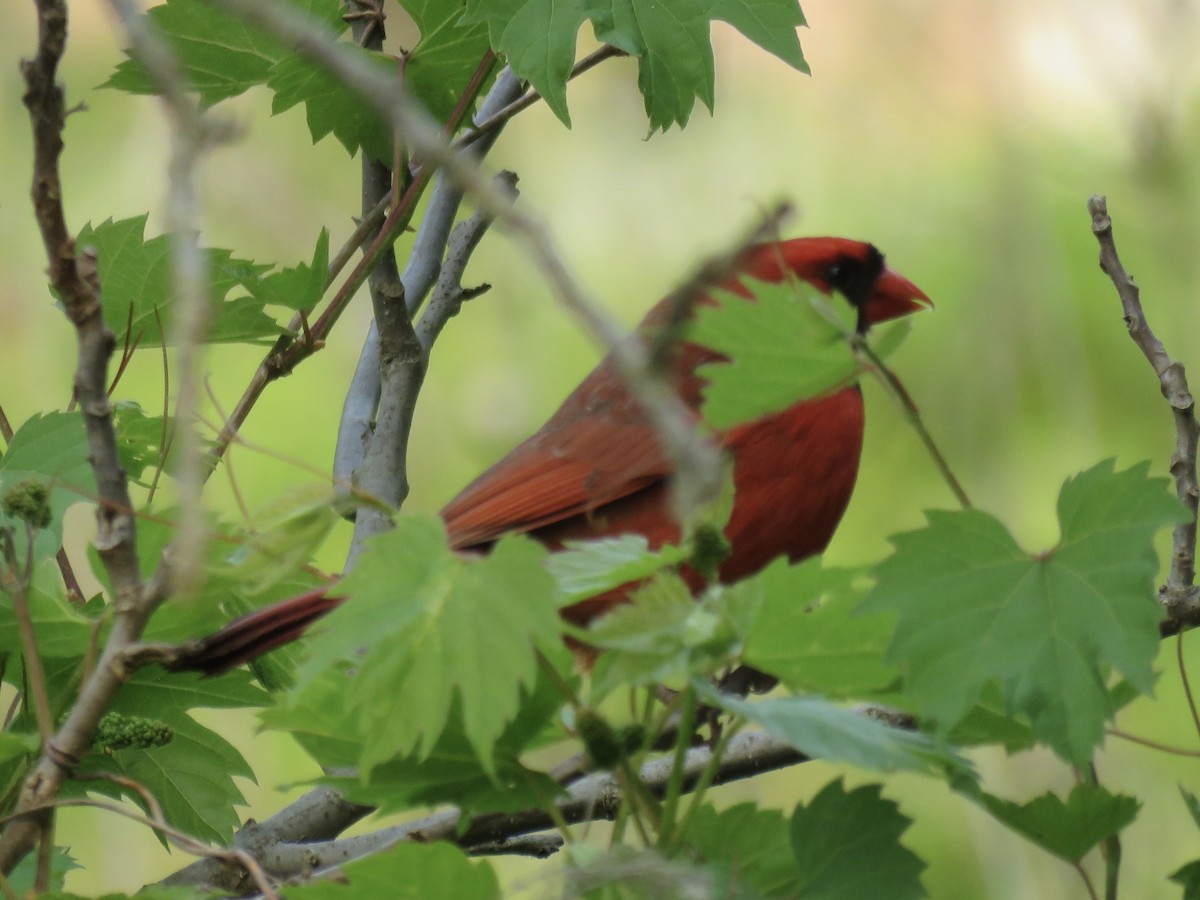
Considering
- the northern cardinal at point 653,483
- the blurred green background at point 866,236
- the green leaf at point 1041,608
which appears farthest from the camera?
the blurred green background at point 866,236

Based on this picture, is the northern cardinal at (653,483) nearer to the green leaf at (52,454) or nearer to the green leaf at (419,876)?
the green leaf at (52,454)

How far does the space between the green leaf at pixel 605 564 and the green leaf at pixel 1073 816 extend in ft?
0.91

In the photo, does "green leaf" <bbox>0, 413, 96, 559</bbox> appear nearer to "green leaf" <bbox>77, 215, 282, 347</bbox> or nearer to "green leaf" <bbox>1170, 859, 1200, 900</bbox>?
"green leaf" <bbox>77, 215, 282, 347</bbox>

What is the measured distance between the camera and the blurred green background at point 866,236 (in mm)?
3750

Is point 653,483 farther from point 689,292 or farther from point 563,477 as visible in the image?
point 689,292

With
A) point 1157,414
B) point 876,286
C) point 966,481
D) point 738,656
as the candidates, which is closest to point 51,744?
point 738,656

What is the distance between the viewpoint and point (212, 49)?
5.21 feet

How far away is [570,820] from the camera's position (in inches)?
52.8

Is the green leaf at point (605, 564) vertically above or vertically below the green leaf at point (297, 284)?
below

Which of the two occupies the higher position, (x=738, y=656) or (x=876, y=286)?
(x=876, y=286)

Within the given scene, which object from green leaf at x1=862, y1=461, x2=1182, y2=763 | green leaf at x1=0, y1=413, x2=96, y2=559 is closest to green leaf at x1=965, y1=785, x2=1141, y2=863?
green leaf at x1=862, y1=461, x2=1182, y2=763

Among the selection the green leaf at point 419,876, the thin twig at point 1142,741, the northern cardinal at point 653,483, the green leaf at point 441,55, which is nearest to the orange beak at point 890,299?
the northern cardinal at point 653,483

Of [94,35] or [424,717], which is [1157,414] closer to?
[94,35]

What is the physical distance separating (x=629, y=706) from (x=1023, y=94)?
381cm
